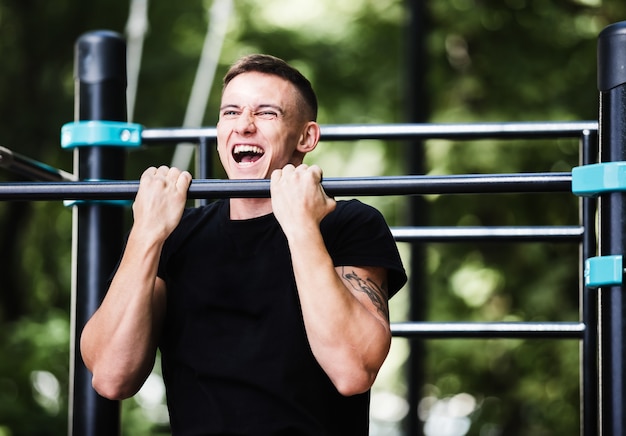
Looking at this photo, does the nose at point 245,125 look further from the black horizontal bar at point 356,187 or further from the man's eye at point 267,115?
the black horizontal bar at point 356,187

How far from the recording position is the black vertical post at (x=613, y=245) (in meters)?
1.52

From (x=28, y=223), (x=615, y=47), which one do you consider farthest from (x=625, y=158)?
(x=28, y=223)

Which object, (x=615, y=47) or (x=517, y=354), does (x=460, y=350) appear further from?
(x=615, y=47)

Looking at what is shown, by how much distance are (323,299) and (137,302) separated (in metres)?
0.34

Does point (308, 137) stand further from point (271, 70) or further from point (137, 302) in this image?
point (137, 302)

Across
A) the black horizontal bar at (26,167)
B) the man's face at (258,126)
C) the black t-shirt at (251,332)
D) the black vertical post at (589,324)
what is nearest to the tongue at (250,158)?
the man's face at (258,126)

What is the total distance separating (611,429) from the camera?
5.02ft

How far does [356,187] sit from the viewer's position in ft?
4.99

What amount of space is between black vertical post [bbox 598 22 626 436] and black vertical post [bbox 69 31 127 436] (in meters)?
1.03

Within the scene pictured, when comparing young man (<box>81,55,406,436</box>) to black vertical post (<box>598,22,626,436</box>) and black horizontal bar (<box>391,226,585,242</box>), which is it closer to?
black vertical post (<box>598,22,626,436</box>)

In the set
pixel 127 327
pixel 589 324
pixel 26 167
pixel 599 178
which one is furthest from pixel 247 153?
pixel 589 324

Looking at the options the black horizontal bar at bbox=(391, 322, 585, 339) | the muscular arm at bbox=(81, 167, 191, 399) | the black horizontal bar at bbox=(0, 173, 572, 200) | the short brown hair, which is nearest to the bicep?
the muscular arm at bbox=(81, 167, 191, 399)

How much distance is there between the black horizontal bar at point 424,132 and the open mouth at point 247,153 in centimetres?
36

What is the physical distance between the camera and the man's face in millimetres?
1855
